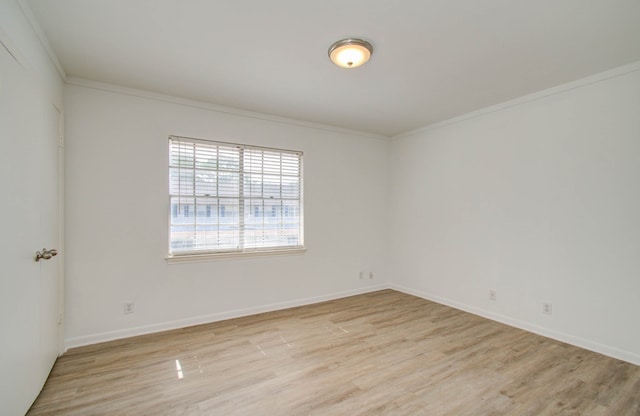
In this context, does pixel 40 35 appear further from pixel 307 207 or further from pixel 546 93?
pixel 546 93

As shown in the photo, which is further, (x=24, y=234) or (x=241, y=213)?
(x=241, y=213)

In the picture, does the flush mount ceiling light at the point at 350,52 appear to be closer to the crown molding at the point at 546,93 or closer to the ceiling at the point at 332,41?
the ceiling at the point at 332,41

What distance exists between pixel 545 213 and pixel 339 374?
275 centimetres

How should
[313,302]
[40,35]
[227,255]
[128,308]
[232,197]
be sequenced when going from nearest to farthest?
[40,35], [128,308], [227,255], [232,197], [313,302]

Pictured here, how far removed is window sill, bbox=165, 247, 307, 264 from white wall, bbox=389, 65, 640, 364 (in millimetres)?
2074

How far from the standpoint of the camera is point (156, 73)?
2822 millimetres

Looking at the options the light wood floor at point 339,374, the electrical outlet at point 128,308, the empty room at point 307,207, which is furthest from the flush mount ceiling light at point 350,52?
the electrical outlet at point 128,308

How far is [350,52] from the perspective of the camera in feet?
7.82

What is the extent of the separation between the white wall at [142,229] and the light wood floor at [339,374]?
0.32m

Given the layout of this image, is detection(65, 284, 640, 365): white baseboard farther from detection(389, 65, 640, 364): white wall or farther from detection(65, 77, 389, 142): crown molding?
detection(65, 77, 389, 142): crown molding

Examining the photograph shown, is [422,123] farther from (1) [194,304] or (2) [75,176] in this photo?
(2) [75,176]

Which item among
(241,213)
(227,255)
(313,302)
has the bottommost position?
(313,302)

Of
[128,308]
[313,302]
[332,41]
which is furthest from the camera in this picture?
[313,302]

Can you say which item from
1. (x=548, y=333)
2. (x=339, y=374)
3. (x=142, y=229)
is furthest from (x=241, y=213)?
(x=548, y=333)
